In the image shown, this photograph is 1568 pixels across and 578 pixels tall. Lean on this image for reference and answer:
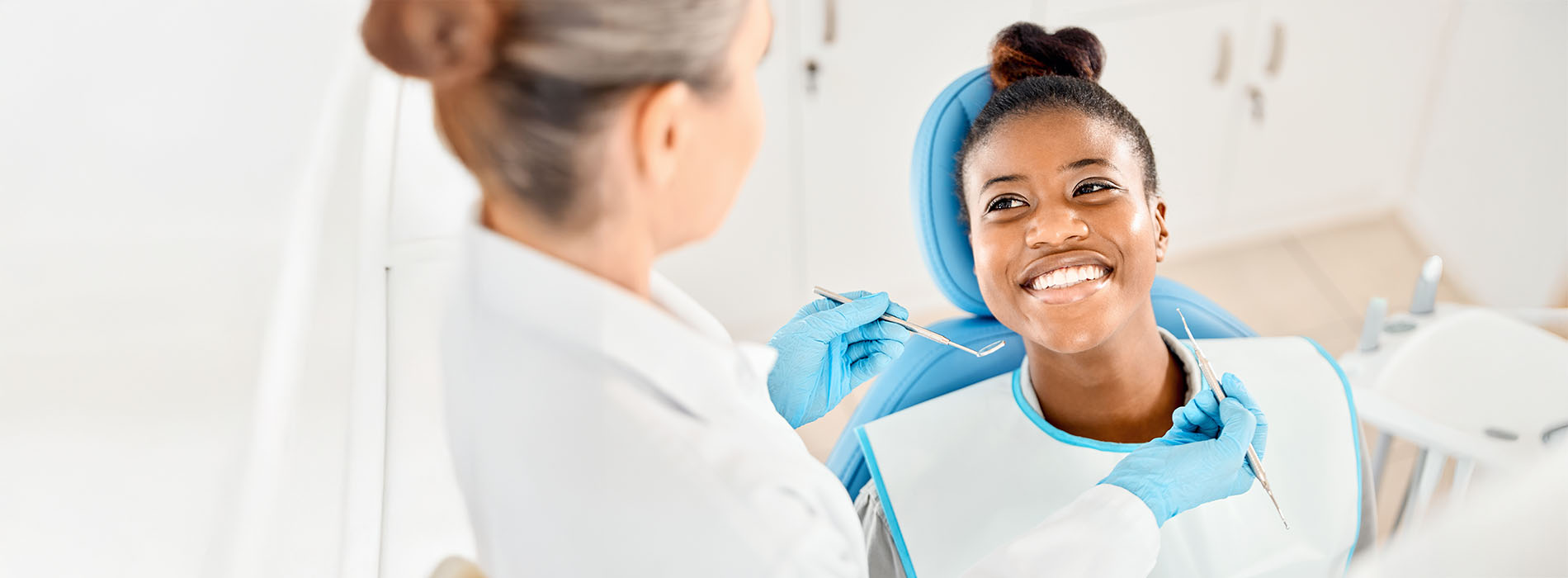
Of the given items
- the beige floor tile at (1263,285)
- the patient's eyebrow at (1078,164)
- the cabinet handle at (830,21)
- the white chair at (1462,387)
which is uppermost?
the cabinet handle at (830,21)

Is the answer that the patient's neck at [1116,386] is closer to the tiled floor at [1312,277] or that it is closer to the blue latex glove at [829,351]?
the blue latex glove at [829,351]

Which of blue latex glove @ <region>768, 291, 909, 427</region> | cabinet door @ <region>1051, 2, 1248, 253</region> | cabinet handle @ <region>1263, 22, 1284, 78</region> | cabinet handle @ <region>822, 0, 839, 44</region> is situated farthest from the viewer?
cabinet handle @ <region>1263, 22, 1284, 78</region>

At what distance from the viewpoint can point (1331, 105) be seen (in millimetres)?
2996

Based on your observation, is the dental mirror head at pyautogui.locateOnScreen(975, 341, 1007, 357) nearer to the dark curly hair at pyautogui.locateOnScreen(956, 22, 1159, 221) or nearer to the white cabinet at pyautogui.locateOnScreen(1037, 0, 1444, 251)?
the dark curly hair at pyautogui.locateOnScreen(956, 22, 1159, 221)

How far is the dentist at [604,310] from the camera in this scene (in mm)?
533

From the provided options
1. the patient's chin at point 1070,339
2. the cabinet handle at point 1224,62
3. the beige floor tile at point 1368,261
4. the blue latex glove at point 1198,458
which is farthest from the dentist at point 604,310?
the beige floor tile at point 1368,261

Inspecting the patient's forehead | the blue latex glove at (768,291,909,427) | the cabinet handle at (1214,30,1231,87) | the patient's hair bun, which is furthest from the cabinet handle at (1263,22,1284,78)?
the blue latex glove at (768,291,909,427)

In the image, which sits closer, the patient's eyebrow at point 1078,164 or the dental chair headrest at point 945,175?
the patient's eyebrow at point 1078,164

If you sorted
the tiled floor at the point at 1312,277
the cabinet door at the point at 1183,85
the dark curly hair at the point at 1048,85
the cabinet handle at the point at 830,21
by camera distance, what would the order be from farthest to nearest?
the tiled floor at the point at 1312,277 < the cabinet door at the point at 1183,85 < the cabinet handle at the point at 830,21 < the dark curly hair at the point at 1048,85

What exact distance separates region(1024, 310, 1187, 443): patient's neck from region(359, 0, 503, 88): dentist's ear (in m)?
1.00

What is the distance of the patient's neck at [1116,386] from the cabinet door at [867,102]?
1.24 m

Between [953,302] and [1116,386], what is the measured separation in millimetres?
254

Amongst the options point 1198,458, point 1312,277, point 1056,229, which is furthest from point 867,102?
point 1198,458

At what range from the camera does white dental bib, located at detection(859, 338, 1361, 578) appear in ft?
4.12
